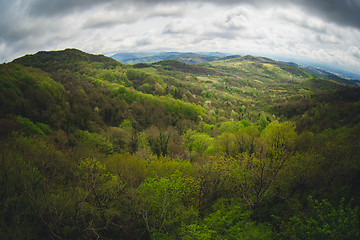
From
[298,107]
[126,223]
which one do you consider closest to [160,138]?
[126,223]

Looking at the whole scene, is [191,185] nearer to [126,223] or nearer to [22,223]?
[126,223]

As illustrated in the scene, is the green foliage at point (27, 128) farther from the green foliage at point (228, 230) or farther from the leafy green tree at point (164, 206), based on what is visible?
the green foliage at point (228, 230)

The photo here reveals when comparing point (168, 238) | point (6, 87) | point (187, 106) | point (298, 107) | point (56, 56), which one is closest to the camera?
point (168, 238)

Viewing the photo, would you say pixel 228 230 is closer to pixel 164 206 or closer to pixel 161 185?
pixel 164 206

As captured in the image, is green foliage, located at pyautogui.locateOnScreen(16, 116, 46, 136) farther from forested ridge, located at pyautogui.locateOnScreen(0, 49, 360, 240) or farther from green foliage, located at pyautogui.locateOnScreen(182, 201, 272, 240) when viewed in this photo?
green foliage, located at pyautogui.locateOnScreen(182, 201, 272, 240)

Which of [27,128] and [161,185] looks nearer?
[161,185]

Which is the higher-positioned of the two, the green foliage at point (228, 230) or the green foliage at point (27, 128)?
the green foliage at point (27, 128)

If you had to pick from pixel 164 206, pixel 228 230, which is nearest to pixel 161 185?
pixel 164 206

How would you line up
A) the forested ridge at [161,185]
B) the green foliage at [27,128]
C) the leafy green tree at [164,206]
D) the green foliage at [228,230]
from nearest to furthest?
the green foliage at [228,230] → the forested ridge at [161,185] → the leafy green tree at [164,206] → the green foliage at [27,128]

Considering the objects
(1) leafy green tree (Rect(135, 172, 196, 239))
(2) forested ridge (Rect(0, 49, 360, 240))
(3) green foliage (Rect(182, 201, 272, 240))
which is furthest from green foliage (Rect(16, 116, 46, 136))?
(3) green foliage (Rect(182, 201, 272, 240))

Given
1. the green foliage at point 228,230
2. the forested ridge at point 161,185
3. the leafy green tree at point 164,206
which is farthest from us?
the leafy green tree at point 164,206

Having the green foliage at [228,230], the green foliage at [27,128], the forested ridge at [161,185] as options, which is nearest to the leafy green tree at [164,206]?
the forested ridge at [161,185]
